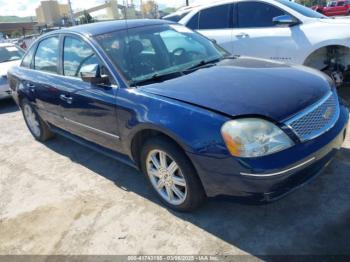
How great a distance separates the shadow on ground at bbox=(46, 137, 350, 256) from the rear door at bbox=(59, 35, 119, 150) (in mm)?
753

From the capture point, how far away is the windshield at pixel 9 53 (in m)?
9.48

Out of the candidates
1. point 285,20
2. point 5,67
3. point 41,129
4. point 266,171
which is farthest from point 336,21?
point 5,67

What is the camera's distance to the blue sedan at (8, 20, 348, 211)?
256cm

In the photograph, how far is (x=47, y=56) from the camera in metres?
4.71

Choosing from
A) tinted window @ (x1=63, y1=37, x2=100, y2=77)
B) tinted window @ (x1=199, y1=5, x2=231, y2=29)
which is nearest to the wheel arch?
tinted window @ (x1=63, y1=37, x2=100, y2=77)

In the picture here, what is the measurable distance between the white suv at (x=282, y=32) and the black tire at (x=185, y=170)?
138 inches

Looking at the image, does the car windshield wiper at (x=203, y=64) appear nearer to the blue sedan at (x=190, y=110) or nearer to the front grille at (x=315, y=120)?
the blue sedan at (x=190, y=110)

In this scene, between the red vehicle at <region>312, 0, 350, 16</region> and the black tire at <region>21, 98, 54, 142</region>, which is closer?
the black tire at <region>21, 98, 54, 142</region>

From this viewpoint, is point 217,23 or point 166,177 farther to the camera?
point 217,23

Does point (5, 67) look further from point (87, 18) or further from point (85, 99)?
point (87, 18)

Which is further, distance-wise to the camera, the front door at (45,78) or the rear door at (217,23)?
the rear door at (217,23)

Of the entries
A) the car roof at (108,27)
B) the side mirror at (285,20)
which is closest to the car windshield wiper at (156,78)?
the car roof at (108,27)

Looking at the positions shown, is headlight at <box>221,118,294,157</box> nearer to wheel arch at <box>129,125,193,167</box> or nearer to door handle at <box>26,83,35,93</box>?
wheel arch at <box>129,125,193,167</box>

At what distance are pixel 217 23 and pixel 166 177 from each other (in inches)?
168
